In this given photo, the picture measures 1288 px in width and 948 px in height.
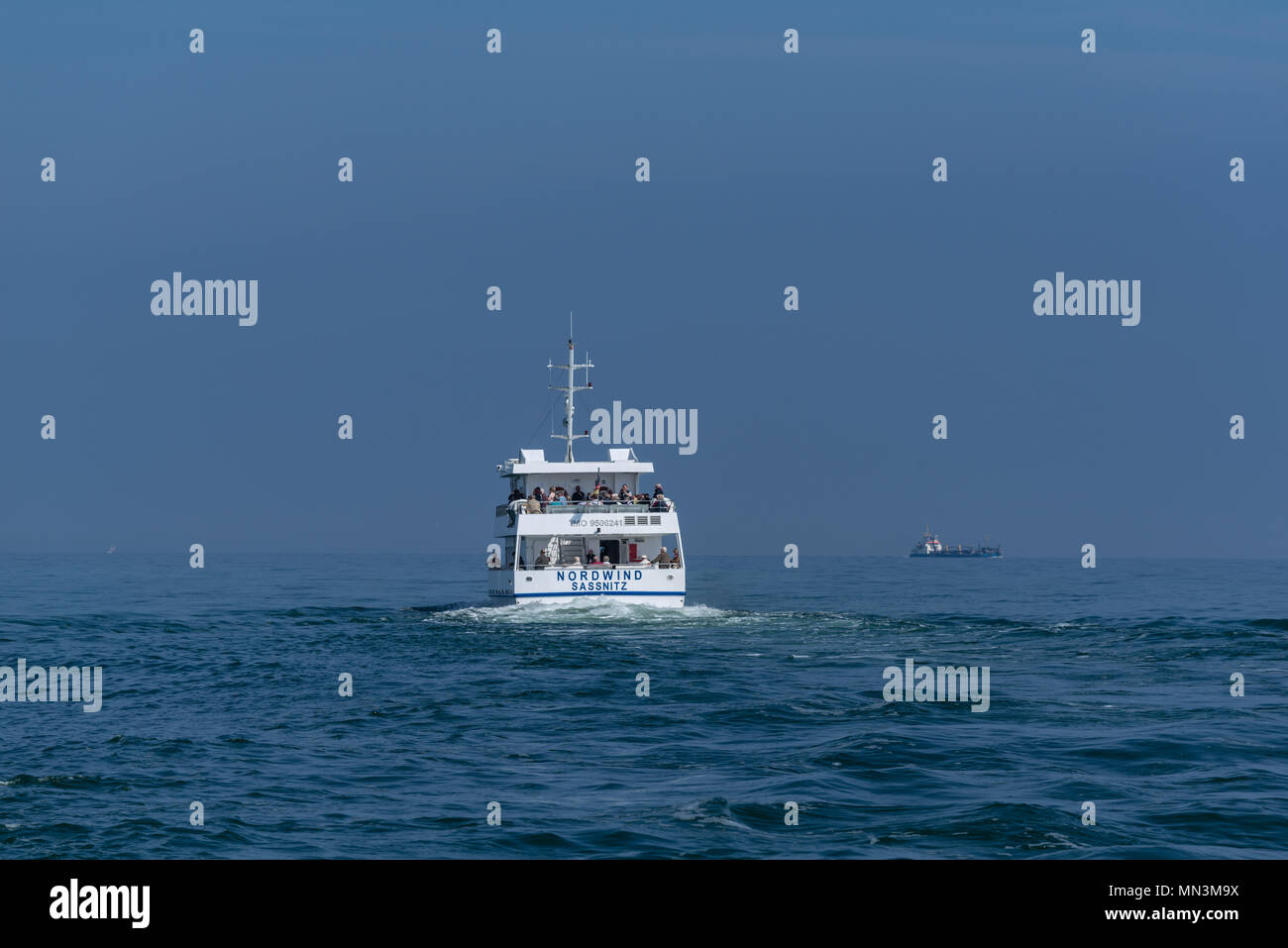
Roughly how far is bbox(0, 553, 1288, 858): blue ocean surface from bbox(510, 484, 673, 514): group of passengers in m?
7.53

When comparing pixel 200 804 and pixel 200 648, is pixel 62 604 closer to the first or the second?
pixel 200 648

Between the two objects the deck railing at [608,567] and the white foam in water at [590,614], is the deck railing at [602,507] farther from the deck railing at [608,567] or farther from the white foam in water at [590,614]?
the white foam in water at [590,614]

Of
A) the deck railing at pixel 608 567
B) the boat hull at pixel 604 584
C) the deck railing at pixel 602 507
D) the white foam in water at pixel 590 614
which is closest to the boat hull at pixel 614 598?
the boat hull at pixel 604 584

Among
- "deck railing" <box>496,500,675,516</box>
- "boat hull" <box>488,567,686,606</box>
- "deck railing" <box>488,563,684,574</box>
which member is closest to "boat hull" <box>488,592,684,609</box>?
"boat hull" <box>488,567,686,606</box>

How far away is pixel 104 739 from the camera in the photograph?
2183 cm

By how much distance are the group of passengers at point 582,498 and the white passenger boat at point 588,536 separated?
4cm

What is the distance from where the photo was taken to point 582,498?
5316 cm

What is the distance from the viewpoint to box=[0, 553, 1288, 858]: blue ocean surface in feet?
50.0

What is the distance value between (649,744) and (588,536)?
29565 millimetres

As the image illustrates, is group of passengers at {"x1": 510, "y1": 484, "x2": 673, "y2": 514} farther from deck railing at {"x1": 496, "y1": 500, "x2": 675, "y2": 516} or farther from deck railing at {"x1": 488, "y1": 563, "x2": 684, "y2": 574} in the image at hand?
deck railing at {"x1": 488, "y1": 563, "x2": 684, "y2": 574}

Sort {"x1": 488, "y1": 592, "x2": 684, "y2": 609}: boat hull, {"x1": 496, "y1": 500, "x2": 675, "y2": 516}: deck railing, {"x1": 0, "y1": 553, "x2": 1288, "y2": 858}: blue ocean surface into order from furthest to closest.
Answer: {"x1": 496, "y1": 500, "x2": 675, "y2": 516}: deck railing < {"x1": 488, "y1": 592, "x2": 684, "y2": 609}: boat hull < {"x1": 0, "y1": 553, "x2": 1288, "y2": 858}: blue ocean surface

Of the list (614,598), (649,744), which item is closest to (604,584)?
(614,598)

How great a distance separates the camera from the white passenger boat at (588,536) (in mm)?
49125
